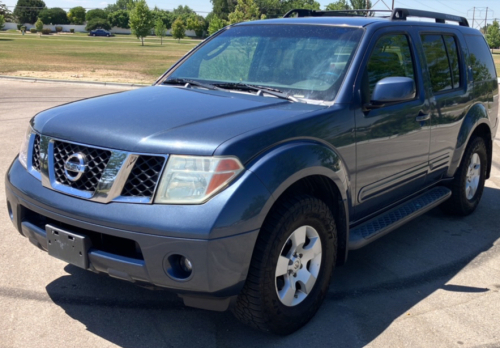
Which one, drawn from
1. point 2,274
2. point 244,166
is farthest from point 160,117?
point 2,274

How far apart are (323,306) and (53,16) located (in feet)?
495

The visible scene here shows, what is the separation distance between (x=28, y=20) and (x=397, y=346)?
15350cm

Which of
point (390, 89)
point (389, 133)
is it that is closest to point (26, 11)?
point (389, 133)

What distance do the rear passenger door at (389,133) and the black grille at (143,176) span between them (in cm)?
151

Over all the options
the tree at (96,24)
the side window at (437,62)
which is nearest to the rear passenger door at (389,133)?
the side window at (437,62)

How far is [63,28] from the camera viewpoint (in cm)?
13612

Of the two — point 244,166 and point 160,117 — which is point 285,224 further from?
point 160,117

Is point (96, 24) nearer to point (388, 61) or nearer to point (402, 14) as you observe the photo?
point (402, 14)

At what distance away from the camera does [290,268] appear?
11.0 feet

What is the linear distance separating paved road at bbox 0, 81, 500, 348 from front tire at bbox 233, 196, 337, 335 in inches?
7.2

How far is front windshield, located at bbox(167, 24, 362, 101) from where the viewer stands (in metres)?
3.96

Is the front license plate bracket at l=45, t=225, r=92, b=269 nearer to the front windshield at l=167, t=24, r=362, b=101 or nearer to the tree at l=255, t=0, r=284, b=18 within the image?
the front windshield at l=167, t=24, r=362, b=101

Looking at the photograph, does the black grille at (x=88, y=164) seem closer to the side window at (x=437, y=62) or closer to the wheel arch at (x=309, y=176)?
the wheel arch at (x=309, y=176)

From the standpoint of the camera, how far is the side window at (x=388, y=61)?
4.08 meters
